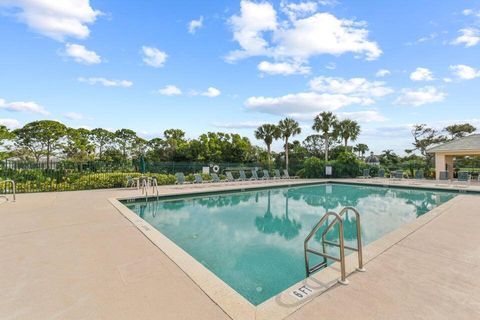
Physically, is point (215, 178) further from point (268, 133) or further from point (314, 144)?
point (314, 144)

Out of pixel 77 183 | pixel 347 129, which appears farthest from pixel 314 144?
pixel 77 183

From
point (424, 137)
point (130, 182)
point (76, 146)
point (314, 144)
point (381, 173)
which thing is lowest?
point (381, 173)

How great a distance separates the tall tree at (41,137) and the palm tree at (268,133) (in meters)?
19.9

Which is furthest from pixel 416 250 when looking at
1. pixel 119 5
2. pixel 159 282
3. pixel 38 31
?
pixel 38 31

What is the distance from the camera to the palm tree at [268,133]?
2731 centimetres

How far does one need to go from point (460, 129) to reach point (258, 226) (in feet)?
109

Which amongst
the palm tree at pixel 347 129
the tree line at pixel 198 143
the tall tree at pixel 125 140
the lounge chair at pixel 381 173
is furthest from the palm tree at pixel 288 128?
the tall tree at pixel 125 140

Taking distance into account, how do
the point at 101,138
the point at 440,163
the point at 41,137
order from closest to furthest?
1. the point at 440,163
2. the point at 41,137
3. the point at 101,138

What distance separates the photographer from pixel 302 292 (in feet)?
9.14

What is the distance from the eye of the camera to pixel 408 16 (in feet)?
32.1

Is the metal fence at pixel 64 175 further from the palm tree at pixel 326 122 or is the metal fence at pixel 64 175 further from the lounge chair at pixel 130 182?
the palm tree at pixel 326 122

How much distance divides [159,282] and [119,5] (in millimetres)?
9625

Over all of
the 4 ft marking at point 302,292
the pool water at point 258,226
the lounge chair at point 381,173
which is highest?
the lounge chair at point 381,173

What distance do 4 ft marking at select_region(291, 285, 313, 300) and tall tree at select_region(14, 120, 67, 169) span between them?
2961 centimetres
